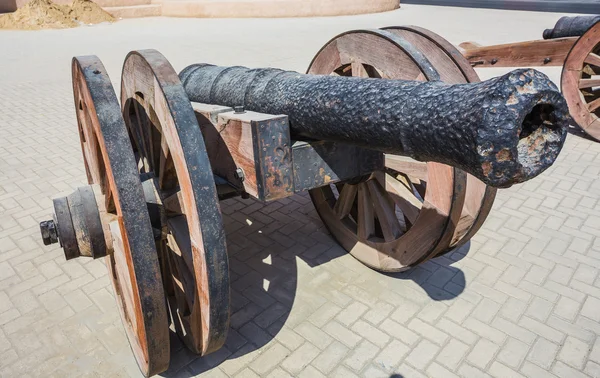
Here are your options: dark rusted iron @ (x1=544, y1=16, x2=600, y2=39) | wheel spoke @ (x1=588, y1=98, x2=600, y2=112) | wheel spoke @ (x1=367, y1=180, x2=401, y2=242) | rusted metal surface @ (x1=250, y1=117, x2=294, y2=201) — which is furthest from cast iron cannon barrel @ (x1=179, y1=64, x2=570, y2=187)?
dark rusted iron @ (x1=544, y1=16, x2=600, y2=39)

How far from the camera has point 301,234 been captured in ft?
12.9

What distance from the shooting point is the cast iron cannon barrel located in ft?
4.14

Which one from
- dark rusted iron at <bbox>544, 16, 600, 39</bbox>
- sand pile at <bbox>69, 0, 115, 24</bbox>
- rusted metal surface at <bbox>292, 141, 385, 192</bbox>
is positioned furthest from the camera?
sand pile at <bbox>69, 0, 115, 24</bbox>

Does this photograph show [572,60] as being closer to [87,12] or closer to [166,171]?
[166,171]

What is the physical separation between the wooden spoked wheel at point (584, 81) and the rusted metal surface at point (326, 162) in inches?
170

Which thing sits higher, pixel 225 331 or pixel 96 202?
pixel 96 202

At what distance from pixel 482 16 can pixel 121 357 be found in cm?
1841

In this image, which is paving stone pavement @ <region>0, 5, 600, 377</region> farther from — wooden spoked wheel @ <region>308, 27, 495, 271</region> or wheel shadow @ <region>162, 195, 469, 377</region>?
wooden spoked wheel @ <region>308, 27, 495, 271</region>

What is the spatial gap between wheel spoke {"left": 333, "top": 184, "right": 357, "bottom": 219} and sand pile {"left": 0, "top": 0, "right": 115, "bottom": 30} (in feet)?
53.3

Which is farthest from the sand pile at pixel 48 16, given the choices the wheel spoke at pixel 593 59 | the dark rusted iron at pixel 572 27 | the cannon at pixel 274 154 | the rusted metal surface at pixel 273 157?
the rusted metal surface at pixel 273 157

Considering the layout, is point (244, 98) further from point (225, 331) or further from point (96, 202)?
point (225, 331)

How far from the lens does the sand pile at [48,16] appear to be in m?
16.3

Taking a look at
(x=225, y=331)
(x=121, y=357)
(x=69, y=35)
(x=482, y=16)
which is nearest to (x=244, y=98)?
(x=225, y=331)

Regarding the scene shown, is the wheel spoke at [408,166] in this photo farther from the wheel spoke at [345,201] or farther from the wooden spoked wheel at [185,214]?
the wooden spoked wheel at [185,214]
